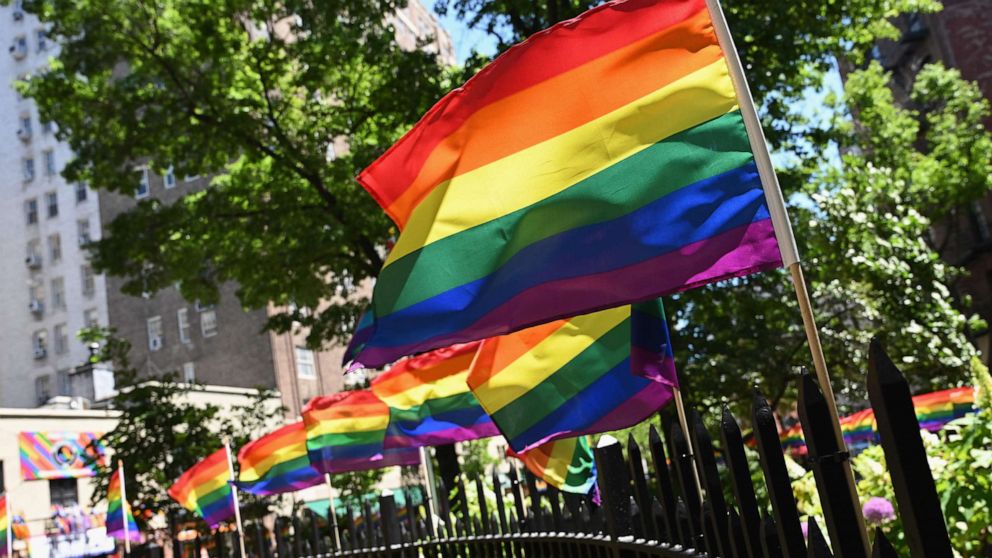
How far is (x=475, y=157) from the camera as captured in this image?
4766mm

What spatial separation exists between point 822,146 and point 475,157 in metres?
15.9

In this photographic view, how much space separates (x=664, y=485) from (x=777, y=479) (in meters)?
0.91

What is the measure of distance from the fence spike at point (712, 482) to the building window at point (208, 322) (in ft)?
162

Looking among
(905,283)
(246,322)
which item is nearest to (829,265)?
(905,283)

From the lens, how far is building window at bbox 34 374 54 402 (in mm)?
61469

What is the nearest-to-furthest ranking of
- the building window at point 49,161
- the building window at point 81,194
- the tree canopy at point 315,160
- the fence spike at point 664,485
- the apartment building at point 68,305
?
1. the fence spike at point 664,485
2. the tree canopy at point 315,160
3. the apartment building at point 68,305
4. the building window at point 81,194
5. the building window at point 49,161

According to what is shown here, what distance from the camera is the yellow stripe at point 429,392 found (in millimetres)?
12023

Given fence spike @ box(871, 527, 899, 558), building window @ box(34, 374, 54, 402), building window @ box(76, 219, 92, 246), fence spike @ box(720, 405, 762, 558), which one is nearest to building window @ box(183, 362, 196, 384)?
building window @ box(34, 374, 54, 402)

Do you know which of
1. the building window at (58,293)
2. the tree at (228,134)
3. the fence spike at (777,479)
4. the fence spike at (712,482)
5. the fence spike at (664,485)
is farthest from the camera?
the building window at (58,293)

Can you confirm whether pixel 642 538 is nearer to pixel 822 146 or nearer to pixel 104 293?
pixel 822 146

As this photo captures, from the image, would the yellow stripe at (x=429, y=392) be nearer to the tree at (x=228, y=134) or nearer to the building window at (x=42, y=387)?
the tree at (x=228, y=134)

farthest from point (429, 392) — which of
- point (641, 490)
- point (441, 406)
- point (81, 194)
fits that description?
point (81, 194)

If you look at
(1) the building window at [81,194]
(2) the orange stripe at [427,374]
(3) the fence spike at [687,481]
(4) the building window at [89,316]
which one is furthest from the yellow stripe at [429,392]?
(1) the building window at [81,194]

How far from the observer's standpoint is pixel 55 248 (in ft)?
210
